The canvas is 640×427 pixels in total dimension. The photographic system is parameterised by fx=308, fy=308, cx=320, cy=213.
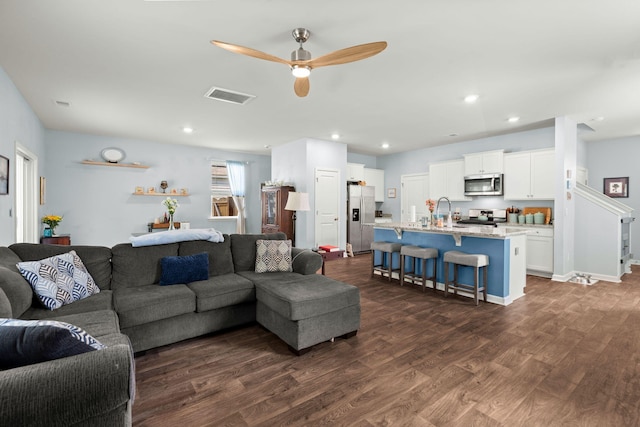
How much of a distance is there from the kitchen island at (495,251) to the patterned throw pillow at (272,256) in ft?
6.92

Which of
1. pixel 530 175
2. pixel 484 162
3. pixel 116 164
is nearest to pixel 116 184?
pixel 116 164

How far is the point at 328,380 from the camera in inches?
84.9

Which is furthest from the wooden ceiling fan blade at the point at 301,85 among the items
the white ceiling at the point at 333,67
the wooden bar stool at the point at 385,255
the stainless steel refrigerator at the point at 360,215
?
the stainless steel refrigerator at the point at 360,215

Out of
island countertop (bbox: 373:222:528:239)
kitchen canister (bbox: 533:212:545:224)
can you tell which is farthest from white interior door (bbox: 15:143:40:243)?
kitchen canister (bbox: 533:212:545:224)

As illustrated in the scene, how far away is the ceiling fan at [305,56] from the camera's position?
2.21 metres

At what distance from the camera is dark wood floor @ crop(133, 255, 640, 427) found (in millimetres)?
1806

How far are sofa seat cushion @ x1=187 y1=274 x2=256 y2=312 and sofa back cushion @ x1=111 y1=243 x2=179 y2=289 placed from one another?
419 mm

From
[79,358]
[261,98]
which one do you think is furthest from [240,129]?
[79,358]

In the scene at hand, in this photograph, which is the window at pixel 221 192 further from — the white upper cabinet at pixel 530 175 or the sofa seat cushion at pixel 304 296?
the white upper cabinet at pixel 530 175

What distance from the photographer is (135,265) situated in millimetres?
2932

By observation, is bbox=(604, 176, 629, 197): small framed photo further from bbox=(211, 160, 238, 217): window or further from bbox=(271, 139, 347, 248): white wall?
bbox=(211, 160, 238, 217): window

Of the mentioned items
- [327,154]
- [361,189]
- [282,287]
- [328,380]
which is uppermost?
[327,154]

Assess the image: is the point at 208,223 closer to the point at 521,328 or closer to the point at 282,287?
the point at 282,287

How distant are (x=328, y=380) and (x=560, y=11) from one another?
3.13m
